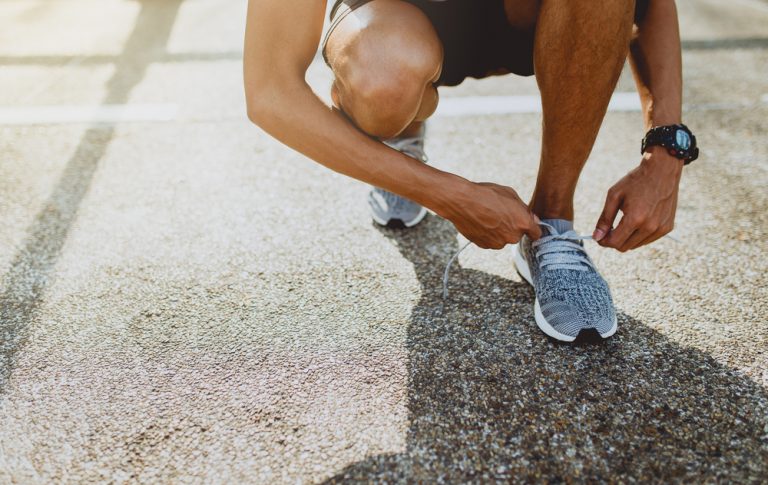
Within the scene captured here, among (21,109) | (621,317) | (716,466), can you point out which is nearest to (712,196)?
(621,317)

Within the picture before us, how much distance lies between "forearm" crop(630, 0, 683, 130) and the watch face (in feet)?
0.18

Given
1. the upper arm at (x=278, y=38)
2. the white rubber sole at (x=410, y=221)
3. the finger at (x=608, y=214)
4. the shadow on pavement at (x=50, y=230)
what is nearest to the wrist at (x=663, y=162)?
the finger at (x=608, y=214)

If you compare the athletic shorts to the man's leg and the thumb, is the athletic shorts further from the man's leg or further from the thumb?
the thumb

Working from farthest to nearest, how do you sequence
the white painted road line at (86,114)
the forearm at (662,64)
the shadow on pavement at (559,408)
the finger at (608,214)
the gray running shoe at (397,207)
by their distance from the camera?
the white painted road line at (86,114), the gray running shoe at (397,207), the forearm at (662,64), the finger at (608,214), the shadow on pavement at (559,408)

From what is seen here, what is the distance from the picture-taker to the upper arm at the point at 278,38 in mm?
1083

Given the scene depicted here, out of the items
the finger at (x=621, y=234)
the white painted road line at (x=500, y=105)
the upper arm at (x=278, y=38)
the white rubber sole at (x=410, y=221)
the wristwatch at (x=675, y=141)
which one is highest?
the upper arm at (x=278, y=38)

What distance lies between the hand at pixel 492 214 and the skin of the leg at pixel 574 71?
18 cm

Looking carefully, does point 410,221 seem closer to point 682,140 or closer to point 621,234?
point 621,234

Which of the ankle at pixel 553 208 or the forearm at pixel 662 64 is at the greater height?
the forearm at pixel 662 64

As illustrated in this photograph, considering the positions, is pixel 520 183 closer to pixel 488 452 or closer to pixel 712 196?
pixel 712 196

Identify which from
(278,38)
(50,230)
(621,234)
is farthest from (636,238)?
(50,230)

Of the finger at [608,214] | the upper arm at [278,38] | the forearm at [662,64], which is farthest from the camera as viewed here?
the forearm at [662,64]

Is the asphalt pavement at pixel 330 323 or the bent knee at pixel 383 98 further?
the bent knee at pixel 383 98

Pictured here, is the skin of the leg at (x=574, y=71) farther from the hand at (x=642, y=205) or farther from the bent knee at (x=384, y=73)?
the bent knee at (x=384, y=73)
